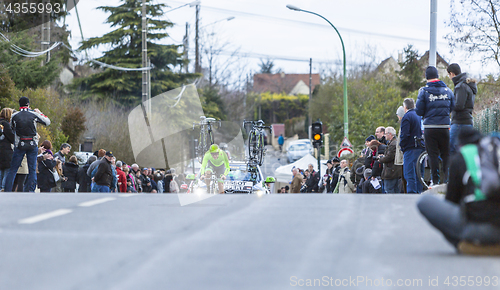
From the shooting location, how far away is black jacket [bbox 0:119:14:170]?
11917 mm

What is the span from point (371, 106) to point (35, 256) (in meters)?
38.2

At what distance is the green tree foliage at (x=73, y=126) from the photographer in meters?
29.0

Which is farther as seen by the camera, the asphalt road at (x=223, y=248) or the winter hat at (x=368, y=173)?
the winter hat at (x=368, y=173)

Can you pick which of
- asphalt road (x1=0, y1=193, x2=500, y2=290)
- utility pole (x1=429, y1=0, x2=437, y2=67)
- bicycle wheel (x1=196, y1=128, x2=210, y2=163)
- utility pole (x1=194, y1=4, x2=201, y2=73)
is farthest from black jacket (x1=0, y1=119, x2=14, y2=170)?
utility pole (x1=194, y1=4, x2=201, y2=73)

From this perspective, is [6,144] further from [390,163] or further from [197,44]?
[197,44]

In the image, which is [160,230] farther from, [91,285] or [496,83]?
[496,83]

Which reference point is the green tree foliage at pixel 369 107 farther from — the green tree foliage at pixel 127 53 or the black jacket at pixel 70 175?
the black jacket at pixel 70 175

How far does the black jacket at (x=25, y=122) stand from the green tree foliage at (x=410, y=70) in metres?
37.1

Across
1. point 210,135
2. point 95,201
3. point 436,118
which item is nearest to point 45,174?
point 210,135

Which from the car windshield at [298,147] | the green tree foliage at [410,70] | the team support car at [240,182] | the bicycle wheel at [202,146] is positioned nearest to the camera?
the team support car at [240,182]

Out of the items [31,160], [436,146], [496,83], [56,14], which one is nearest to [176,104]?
[56,14]

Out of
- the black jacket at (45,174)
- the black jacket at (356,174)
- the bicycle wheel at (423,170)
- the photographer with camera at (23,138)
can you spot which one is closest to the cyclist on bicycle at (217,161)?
the black jacket at (356,174)

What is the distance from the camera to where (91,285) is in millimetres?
4387

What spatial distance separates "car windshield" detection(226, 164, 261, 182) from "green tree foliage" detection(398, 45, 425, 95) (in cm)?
3077
